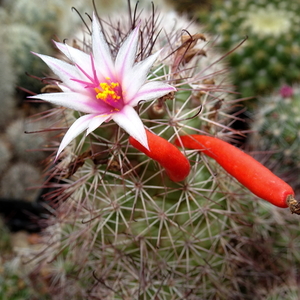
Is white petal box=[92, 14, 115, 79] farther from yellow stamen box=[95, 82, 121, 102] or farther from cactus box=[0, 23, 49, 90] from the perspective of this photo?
cactus box=[0, 23, 49, 90]

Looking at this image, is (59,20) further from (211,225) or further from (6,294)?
(211,225)

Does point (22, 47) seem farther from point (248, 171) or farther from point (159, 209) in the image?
point (248, 171)

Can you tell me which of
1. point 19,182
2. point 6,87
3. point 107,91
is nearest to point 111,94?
point 107,91

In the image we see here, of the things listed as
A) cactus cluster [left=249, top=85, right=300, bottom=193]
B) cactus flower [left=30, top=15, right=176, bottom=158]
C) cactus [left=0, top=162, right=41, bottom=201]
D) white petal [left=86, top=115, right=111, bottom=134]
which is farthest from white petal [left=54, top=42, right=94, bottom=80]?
cactus [left=0, top=162, right=41, bottom=201]

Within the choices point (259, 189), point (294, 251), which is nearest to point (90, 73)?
point (259, 189)

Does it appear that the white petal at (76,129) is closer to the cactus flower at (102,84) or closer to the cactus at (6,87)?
the cactus flower at (102,84)

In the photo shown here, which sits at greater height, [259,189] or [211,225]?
[259,189]
